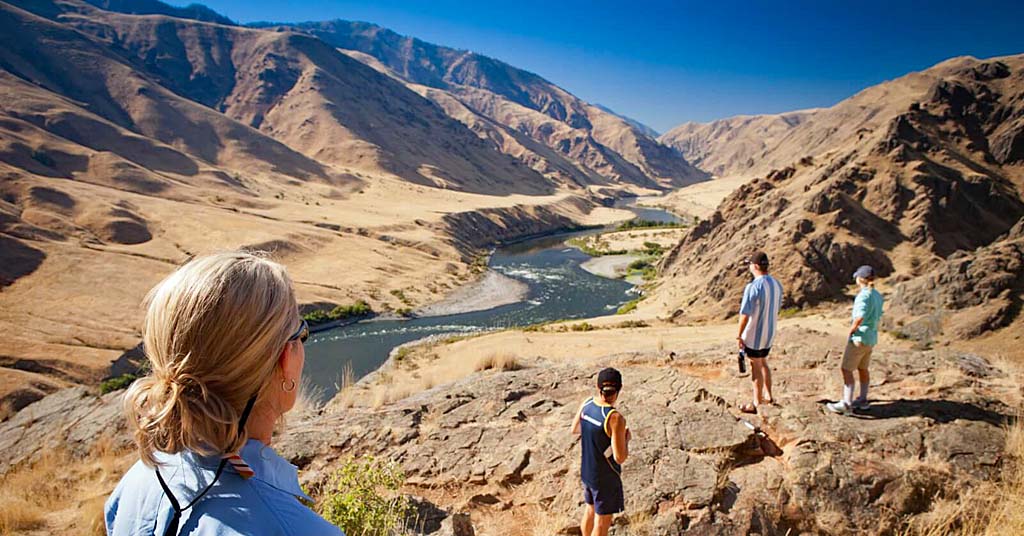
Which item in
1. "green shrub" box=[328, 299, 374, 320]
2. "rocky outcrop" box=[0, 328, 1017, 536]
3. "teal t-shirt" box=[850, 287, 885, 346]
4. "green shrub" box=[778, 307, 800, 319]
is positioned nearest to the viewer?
"rocky outcrop" box=[0, 328, 1017, 536]

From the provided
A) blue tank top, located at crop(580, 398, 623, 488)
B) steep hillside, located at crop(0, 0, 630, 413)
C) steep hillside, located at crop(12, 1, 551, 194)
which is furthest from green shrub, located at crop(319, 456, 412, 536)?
steep hillside, located at crop(12, 1, 551, 194)

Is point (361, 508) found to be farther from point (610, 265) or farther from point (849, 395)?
point (610, 265)

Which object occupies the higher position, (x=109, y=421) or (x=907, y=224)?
(x=907, y=224)

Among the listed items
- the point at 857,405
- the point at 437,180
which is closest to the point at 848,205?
the point at 857,405

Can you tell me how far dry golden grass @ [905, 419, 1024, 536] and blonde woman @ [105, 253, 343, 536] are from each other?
5493mm

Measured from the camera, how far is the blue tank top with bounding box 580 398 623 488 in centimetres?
437

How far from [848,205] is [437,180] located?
91.4 m

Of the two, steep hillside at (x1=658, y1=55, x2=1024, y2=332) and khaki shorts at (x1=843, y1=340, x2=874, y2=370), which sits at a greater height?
steep hillside at (x1=658, y1=55, x2=1024, y2=332)

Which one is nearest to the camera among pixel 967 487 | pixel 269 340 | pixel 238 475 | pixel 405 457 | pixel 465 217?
pixel 238 475

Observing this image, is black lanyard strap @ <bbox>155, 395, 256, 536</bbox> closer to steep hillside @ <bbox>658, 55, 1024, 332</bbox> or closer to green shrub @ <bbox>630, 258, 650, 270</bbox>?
steep hillside @ <bbox>658, 55, 1024, 332</bbox>

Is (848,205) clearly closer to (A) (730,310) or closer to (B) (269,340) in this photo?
(A) (730,310)

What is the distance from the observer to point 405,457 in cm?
675

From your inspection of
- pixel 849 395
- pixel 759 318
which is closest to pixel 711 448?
pixel 759 318

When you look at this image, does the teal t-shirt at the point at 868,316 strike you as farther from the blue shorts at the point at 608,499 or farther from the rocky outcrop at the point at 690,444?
the blue shorts at the point at 608,499
